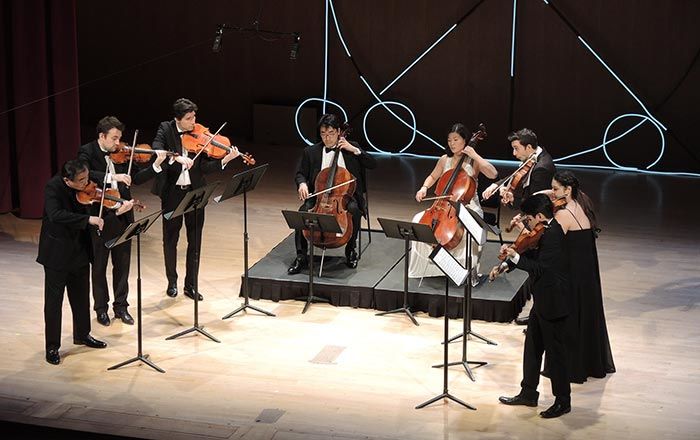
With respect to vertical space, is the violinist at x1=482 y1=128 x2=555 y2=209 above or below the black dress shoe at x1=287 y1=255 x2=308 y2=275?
above

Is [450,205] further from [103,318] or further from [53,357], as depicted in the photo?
[53,357]

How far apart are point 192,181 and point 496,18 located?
5.95 m

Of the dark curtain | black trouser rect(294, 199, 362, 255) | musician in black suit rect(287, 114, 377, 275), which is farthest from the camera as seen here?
the dark curtain

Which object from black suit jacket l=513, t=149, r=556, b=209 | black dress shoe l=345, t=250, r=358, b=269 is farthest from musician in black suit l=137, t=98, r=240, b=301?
black suit jacket l=513, t=149, r=556, b=209

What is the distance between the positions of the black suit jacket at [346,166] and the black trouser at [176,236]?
0.90 m

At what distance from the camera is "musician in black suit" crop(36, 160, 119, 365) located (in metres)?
6.82

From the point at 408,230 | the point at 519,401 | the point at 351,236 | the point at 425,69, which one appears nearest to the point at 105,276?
the point at 351,236

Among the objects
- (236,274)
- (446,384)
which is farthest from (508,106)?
(446,384)

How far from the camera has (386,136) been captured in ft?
45.0

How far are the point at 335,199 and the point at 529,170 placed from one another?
1490 millimetres

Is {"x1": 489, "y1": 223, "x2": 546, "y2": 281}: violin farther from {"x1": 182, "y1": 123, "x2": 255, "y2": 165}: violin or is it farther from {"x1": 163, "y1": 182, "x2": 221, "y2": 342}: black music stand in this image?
{"x1": 182, "y1": 123, "x2": 255, "y2": 165}: violin

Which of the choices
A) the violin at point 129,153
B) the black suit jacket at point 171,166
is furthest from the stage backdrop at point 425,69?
the violin at point 129,153

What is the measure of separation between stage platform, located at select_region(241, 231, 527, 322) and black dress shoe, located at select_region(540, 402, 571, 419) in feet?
5.35

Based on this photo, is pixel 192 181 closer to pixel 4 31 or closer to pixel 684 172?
pixel 4 31
